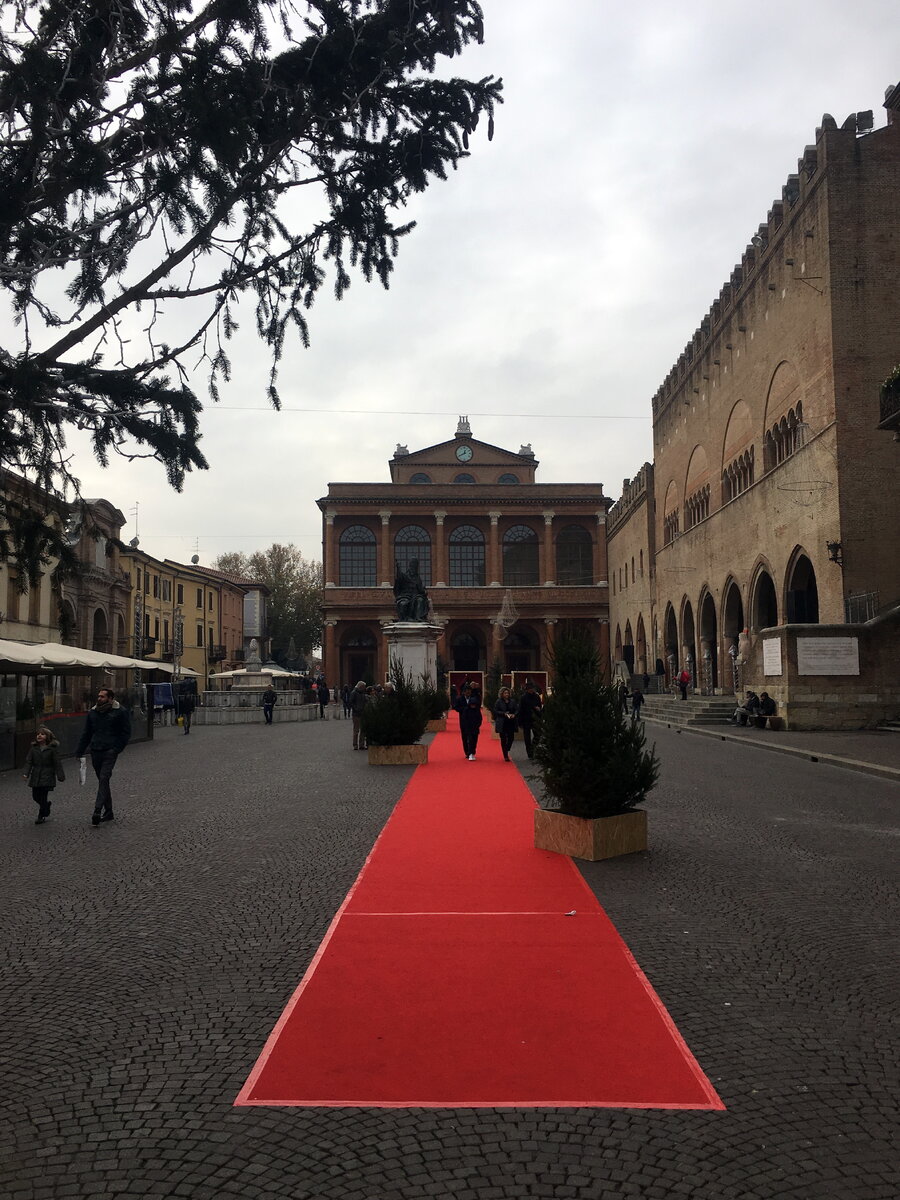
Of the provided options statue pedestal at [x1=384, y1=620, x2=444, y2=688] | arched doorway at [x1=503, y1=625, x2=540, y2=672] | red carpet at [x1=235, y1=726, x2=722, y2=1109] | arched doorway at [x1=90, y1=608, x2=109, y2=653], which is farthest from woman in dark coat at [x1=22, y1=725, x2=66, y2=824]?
arched doorway at [x1=503, y1=625, x2=540, y2=672]

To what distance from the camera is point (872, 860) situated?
7980 millimetres

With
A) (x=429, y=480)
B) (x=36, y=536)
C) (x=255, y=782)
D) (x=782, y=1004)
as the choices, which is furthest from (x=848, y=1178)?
(x=429, y=480)

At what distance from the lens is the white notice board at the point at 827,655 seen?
77.4ft

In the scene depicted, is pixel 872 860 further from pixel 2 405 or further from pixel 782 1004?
pixel 2 405

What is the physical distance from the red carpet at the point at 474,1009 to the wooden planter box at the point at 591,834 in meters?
0.45

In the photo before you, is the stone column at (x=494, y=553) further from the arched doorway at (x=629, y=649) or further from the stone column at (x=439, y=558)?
the arched doorway at (x=629, y=649)

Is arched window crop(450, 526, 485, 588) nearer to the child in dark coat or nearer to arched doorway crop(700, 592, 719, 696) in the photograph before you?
arched doorway crop(700, 592, 719, 696)

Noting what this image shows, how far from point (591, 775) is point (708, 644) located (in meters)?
34.2

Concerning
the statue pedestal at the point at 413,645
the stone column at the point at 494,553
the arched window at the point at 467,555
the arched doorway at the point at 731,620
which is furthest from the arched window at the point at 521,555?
the statue pedestal at the point at 413,645

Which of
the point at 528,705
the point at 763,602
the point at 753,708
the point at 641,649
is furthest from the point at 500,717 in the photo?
the point at 641,649

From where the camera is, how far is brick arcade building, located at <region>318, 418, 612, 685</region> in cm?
6488

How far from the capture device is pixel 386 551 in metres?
65.5

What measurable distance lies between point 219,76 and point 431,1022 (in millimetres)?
5818

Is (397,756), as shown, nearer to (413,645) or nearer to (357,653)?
(413,645)
